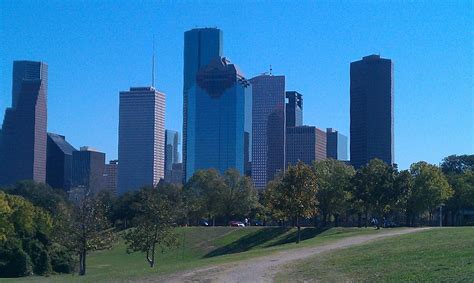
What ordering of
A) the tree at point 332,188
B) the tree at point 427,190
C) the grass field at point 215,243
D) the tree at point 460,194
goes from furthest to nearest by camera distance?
1. the tree at point 460,194
2. the tree at point 332,188
3. the tree at point 427,190
4. the grass field at point 215,243

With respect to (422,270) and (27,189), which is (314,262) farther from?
(27,189)

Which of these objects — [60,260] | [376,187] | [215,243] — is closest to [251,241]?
[215,243]

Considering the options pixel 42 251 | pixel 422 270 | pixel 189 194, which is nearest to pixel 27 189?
pixel 189 194

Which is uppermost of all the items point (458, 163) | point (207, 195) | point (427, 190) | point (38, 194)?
point (458, 163)

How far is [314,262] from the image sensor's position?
33.8 m

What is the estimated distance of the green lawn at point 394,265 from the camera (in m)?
24.8

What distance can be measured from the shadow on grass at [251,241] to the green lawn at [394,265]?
3768 centimetres

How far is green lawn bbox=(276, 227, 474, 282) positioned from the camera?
24781 mm

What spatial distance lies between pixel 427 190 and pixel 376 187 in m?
13.2

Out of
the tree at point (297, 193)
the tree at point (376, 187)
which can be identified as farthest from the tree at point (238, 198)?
the tree at point (297, 193)

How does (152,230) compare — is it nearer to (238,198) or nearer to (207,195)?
(207,195)

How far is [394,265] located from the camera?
2836 cm

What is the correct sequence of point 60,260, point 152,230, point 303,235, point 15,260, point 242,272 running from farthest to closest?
point 303,235, point 60,260, point 15,260, point 152,230, point 242,272

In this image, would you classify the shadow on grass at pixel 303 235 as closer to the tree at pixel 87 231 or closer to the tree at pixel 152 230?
the tree at pixel 152 230
